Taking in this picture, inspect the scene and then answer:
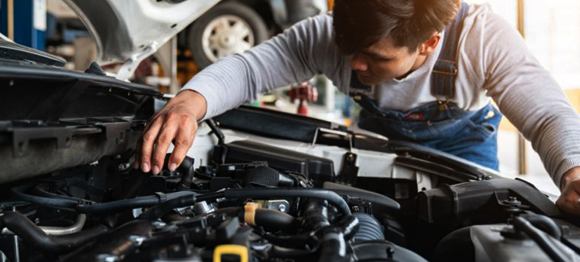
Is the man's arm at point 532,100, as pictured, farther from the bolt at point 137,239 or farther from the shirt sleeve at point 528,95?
the bolt at point 137,239

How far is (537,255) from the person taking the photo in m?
0.53

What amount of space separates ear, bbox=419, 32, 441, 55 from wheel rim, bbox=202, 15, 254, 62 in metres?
→ 2.76

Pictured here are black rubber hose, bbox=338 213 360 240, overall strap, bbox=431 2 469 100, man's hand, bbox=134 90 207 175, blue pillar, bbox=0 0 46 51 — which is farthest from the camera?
blue pillar, bbox=0 0 46 51

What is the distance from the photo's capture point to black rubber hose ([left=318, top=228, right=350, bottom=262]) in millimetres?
468

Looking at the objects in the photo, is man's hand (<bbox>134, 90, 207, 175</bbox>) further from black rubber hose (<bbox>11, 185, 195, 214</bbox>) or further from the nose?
the nose

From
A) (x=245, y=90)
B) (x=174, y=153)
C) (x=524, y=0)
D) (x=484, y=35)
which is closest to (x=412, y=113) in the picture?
(x=484, y=35)

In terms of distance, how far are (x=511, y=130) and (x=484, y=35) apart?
3500mm

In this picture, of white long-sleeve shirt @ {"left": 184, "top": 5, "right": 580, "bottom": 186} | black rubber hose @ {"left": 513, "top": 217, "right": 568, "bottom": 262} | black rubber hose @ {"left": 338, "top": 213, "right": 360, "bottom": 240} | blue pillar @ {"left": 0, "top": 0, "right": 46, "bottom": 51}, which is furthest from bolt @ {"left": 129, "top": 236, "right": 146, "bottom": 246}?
blue pillar @ {"left": 0, "top": 0, "right": 46, "bottom": 51}

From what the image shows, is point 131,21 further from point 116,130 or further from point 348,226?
point 348,226

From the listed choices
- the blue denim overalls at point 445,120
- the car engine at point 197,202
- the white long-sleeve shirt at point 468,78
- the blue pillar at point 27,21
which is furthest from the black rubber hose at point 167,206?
the blue pillar at point 27,21

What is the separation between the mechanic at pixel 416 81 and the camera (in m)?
0.91

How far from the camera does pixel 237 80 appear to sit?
4.07 feet

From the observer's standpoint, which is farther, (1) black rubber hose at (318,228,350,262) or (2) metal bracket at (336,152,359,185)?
(2) metal bracket at (336,152,359,185)

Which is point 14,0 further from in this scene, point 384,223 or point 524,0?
point 524,0
